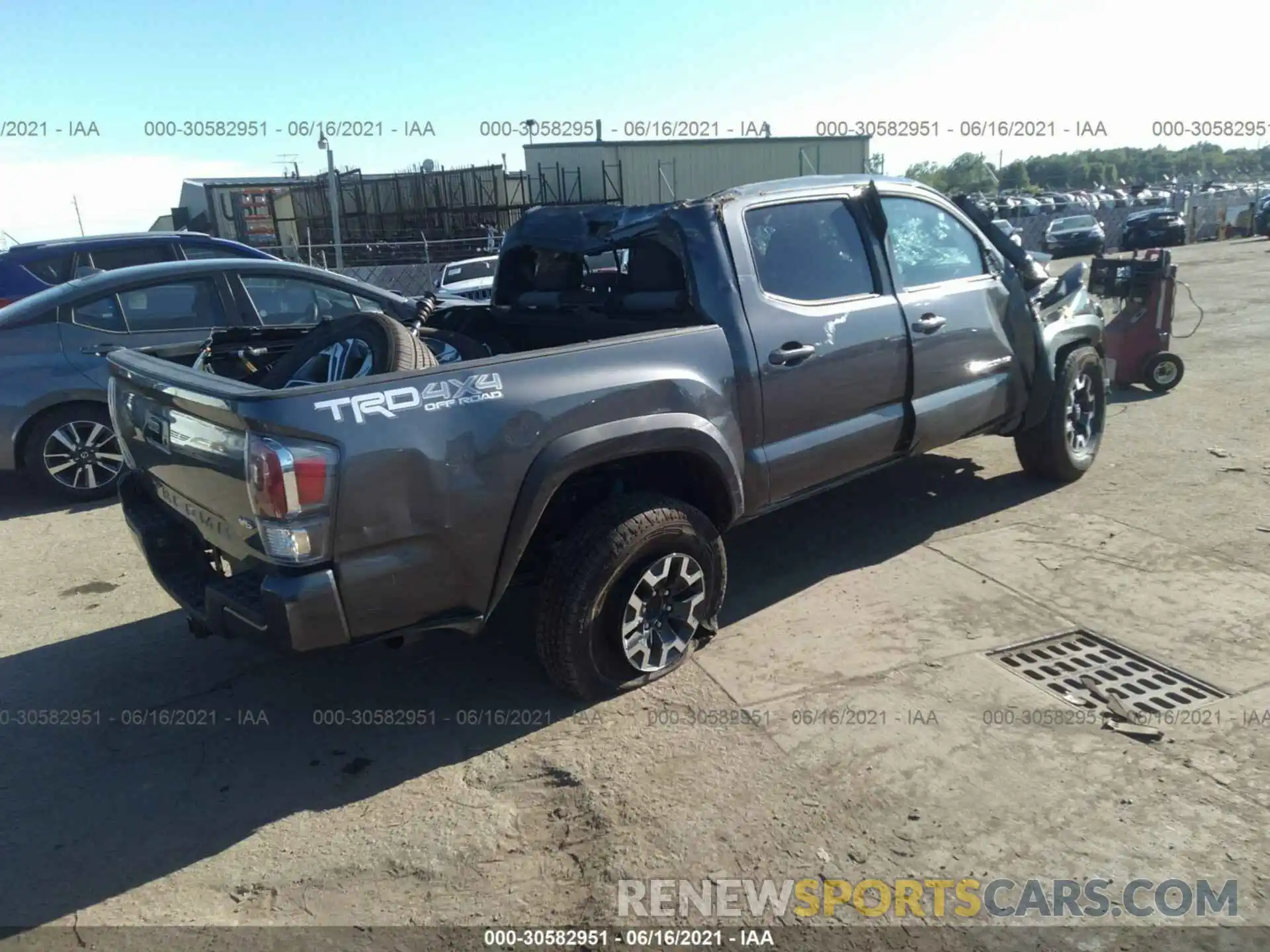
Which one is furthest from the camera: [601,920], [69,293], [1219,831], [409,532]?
[69,293]

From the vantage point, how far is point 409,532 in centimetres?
308

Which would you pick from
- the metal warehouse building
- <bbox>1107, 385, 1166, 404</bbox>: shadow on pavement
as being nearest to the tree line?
the metal warehouse building

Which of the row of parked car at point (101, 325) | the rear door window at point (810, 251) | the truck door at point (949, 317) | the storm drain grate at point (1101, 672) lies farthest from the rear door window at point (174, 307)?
the storm drain grate at point (1101, 672)

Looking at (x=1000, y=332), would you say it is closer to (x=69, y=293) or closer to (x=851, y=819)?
(x=851, y=819)

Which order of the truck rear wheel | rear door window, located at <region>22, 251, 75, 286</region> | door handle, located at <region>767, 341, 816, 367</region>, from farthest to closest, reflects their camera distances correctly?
rear door window, located at <region>22, 251, 75, 286</region>, door handle, located at <region>767, 341, 816, 367</region>, the truck rear wheel

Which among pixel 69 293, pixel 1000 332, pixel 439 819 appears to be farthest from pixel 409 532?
pixel 69 293

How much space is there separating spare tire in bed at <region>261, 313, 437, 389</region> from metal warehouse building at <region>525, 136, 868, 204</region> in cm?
2974

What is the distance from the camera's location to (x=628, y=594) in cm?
367

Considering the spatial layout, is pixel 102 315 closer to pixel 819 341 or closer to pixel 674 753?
pixel 819 341

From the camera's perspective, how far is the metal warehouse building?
3291 centimetres

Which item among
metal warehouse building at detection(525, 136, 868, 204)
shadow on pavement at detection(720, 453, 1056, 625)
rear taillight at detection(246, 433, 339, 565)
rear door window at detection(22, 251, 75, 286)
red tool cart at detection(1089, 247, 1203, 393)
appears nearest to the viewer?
rear taillight at detection(246, 433, 339, 565)

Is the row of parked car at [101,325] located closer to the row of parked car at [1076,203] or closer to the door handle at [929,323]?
the door handle at [929,323]

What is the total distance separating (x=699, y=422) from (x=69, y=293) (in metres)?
5.27

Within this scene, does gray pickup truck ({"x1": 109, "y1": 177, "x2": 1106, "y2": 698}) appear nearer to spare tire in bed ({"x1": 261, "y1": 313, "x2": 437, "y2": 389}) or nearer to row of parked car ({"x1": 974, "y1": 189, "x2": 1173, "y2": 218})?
spare tire in bed ({"x1": 261, "y1": 313, "x2": 437, "y2": 389})
